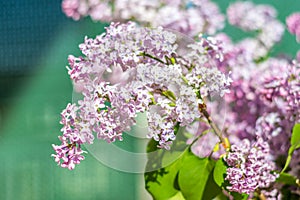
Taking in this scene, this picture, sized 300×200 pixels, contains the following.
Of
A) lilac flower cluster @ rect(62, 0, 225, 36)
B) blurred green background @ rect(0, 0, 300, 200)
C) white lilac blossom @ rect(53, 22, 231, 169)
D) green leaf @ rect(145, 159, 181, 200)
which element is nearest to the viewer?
white lilac blossom @ rect(53, 22, 231, 169)

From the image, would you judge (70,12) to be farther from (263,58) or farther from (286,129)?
(286,129)

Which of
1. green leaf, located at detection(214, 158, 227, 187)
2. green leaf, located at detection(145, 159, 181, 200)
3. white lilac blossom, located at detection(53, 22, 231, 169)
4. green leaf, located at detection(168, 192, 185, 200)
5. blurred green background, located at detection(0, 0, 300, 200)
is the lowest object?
blurred green background, located at detection(0, 0, 300, 200)

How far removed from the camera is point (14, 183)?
2.24 metres

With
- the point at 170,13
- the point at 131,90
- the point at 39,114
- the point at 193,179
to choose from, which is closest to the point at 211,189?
the point at 193,179

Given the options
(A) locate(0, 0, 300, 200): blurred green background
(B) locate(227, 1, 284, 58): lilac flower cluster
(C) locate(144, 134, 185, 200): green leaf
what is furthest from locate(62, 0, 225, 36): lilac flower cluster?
(A) locate(0, 0, 300, 200): blurred green background

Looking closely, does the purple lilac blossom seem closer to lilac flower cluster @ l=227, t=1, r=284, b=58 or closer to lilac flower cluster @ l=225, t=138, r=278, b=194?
A: lilac flower cluster @ l=227, t=1, r=284, b=58

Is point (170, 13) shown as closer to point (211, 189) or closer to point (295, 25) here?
point (295, 25)

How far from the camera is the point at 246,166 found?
0.62m

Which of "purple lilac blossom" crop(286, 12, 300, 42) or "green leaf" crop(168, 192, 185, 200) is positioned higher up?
"purple lilac blossom" crop(286, 12, 300, 42)

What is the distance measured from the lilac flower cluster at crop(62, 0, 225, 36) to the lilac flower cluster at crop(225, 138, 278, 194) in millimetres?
247

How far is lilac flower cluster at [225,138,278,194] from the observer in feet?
1.98

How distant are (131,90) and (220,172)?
15cm

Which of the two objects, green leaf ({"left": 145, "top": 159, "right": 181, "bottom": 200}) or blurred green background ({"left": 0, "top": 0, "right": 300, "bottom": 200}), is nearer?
green leaf ({"left": 145, "top": 159, "right": 181, "bottom": 200})

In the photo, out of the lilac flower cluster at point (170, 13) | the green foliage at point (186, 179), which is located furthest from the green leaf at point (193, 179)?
the lilac flower cluster at point (170, 13)
